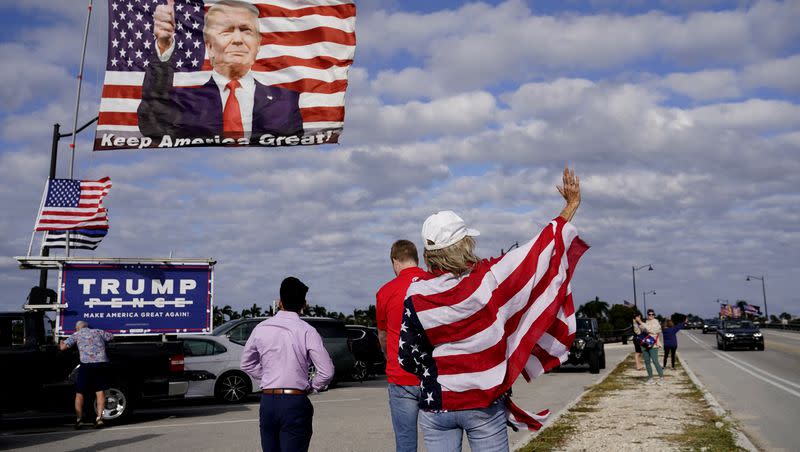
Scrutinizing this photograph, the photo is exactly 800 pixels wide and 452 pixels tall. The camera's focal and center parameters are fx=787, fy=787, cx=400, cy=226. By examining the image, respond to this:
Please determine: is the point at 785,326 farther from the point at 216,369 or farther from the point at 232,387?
the point at 216,369

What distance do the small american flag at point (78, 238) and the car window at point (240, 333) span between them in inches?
157

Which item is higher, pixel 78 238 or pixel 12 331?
pixel 78 238

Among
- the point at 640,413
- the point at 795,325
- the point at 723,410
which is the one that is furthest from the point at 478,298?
the point at 795,325

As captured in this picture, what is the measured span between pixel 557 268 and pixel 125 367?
11585 mm

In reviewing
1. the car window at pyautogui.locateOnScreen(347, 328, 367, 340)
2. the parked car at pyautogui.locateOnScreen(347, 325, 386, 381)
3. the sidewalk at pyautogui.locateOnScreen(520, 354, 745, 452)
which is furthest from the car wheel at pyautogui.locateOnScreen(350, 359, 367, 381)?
the sidewalk at pyautogui.locateOnScreen(520, 354, 745, 452)

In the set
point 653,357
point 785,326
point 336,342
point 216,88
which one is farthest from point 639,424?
point 785,326

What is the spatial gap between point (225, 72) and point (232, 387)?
819 centimetres

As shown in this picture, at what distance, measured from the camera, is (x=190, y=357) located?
55.3ft

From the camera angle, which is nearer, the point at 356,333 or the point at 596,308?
the point at 356,333

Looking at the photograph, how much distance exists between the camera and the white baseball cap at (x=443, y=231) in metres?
3.60

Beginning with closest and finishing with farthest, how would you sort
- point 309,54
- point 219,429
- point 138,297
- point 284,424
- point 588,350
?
point 284,424, point 309,54, point 219,429, point 138,297, point 588,350

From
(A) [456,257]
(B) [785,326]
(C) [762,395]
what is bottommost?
(C) [762,395]

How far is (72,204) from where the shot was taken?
54.2 ft

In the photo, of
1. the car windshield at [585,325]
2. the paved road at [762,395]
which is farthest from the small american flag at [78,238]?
the car windshield at [585,325]
